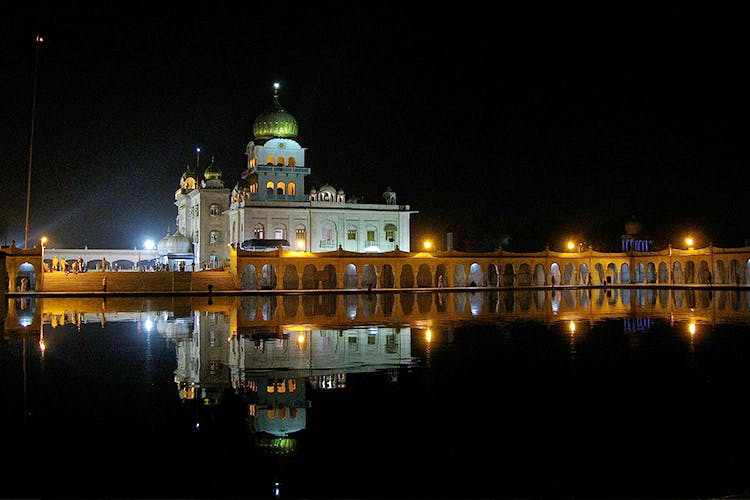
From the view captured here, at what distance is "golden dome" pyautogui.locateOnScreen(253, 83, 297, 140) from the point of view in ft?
196

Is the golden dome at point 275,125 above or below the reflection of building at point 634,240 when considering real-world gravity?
above

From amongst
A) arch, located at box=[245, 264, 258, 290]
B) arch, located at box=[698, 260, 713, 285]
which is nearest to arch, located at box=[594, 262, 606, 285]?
arch, located at box=[698, 260, 713, 285]

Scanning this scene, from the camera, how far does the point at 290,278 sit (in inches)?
2095

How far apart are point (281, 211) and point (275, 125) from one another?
7.60 meters

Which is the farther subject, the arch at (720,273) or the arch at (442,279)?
the arch at (442,279)

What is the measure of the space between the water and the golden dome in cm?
4120

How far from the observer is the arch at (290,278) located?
2079 inches

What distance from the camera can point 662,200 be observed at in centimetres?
7306

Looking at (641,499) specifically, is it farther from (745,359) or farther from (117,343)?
(117,343)

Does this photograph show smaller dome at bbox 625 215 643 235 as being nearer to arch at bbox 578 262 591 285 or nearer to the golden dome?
arch at bbox 578 262 591 285

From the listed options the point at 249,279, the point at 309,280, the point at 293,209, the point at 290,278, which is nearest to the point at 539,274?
the point at 309,280

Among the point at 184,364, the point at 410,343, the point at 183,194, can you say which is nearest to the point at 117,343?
the point at 184,364

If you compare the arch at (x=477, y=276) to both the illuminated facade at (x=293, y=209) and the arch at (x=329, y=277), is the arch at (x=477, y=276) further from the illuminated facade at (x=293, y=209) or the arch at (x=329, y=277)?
the arch at (x=329, y=277)

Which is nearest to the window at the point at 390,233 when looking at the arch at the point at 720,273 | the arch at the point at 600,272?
the arch at the point at 600,272
